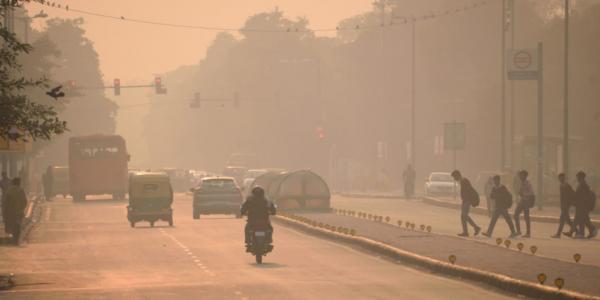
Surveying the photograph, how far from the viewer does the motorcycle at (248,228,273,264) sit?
2950 centimetres

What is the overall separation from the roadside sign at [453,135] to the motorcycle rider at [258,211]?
39.4 meters

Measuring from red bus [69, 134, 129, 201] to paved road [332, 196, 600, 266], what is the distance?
1275cm

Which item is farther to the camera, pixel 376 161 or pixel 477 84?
pixel 376 161

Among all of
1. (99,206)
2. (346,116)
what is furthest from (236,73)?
(99,206)

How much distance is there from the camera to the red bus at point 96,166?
78625 mm

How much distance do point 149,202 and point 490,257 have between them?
77.1 ft

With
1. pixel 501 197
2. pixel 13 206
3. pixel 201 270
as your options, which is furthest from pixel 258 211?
pixel 13 206

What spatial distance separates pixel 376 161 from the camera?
5531 inches

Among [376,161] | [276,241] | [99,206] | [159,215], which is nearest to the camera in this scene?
[276,241]

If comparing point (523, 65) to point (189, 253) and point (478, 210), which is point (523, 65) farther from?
point (189, 253)

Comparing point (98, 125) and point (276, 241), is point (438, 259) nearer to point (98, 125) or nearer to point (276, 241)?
point (276, 241)

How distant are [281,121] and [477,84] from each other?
56084 mm

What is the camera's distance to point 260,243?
29.6 metres

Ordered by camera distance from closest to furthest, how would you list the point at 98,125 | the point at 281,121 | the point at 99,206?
the point at 99,206
the point at 98,125
the point at 281,121
